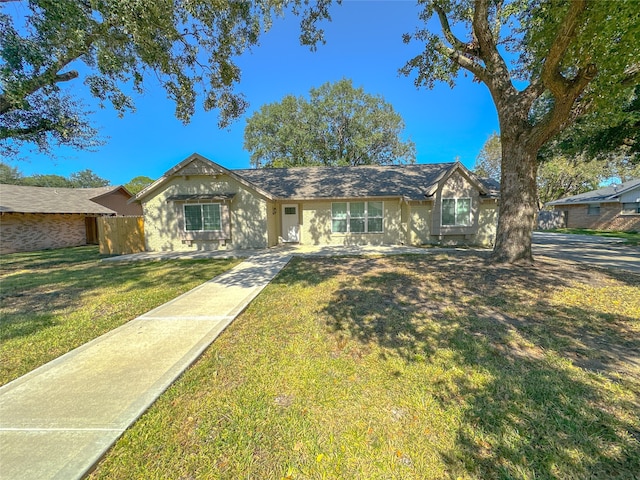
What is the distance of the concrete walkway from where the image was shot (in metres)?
1.88

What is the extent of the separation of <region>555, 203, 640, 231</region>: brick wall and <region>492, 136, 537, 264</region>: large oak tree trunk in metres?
23.8

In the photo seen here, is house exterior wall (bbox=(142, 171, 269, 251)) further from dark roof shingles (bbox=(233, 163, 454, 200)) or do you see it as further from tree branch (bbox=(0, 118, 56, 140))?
tree branch (bbox=(0, 118, 56, 140))

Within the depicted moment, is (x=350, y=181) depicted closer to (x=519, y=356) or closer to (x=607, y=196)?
(x=519, y=356)

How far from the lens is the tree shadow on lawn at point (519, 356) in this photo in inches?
75.5

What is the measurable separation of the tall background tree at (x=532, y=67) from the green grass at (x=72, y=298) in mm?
9401

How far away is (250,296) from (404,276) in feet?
13.5

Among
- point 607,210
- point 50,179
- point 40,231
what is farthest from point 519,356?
point 50,179

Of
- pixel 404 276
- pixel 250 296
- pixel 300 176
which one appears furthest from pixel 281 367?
pixel 300 176

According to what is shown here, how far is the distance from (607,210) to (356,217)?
25.5m

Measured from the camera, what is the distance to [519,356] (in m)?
3.20

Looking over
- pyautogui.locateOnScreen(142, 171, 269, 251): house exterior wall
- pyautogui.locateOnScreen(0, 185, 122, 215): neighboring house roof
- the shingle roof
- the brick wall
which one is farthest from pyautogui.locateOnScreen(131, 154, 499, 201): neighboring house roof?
the brick wall

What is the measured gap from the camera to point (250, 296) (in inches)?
221

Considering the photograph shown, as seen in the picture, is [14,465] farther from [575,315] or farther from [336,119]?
[336,119]

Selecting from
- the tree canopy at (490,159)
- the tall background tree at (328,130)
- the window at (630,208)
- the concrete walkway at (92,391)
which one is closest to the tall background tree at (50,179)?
the tall background tree at (328,130)
